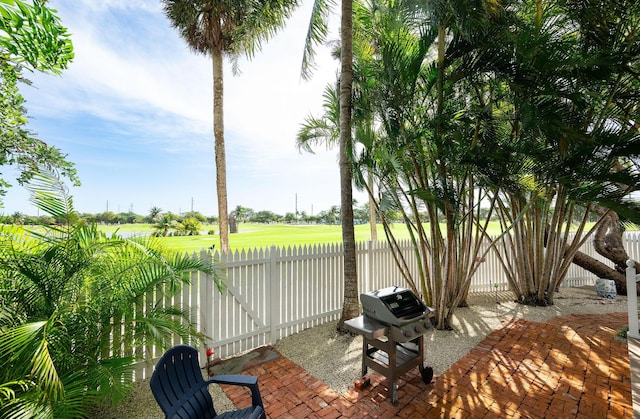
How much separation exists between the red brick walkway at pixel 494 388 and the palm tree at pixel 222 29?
4607mm

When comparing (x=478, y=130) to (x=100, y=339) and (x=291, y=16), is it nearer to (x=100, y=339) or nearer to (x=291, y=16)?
(x=100, y=339)

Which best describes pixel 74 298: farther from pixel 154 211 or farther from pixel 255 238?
pixel 154 211

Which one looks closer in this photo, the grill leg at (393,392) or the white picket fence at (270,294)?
the grill leg at (393,392)

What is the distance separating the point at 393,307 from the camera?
2.75m

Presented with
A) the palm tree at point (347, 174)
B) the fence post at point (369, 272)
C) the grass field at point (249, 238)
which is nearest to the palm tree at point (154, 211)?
the grass field at point (249, 238)

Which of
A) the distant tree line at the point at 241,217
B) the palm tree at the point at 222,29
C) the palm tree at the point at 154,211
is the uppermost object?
the palm tree at the point at 222,29

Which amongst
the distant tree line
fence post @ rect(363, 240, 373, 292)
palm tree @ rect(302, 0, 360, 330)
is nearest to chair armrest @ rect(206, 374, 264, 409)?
palm tree @ rect(302, 0, 360, 330)

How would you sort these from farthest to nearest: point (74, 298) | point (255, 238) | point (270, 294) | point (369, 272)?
point (255, 238), point (369, 272), point (270, 294), point (74, 298)

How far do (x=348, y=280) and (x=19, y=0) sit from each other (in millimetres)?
4358

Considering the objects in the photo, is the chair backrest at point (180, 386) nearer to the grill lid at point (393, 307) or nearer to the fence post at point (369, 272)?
the grill lid at point (393, 307)

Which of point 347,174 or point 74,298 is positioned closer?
point 74,298

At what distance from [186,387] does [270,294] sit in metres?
2.15

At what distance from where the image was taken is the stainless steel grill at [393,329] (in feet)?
8.89

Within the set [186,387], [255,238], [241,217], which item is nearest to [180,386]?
[186,387]
